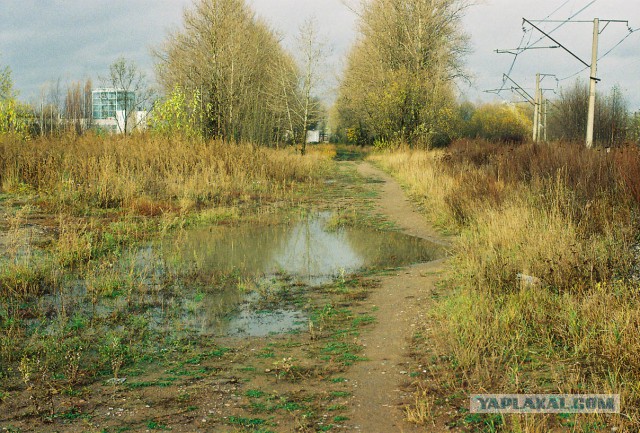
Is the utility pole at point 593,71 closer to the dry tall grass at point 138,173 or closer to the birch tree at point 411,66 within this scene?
the dry tall grass at point 138,173

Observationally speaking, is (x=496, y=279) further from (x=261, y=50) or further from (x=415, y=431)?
(x=261, y=50)

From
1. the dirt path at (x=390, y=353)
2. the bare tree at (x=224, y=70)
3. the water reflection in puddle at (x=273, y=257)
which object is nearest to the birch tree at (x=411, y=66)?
the bare tree at (x=224, y=70)

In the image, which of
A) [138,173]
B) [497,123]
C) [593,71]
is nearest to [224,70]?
[138,173]

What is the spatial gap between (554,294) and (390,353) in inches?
73.4

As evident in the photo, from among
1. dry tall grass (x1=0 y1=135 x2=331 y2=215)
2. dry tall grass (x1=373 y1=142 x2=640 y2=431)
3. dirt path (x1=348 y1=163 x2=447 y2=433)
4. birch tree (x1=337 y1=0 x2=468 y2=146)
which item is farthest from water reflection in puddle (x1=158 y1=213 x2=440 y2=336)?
birch tree (x1=337 y1=0 x2=468 y2=146)

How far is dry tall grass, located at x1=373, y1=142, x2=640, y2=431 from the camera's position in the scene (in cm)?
420

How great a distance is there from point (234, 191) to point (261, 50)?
22126 millimetres

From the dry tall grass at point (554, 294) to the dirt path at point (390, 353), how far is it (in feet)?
1.17

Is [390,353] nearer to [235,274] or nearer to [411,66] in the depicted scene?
[235,274]

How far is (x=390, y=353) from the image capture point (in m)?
5.11

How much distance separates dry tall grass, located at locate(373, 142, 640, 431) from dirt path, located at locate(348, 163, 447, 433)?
36cm

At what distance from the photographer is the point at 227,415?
13.0ft

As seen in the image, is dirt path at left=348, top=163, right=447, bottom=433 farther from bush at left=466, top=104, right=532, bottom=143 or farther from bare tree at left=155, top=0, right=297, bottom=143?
bush at left=466, top=104, right=532, bottom=143

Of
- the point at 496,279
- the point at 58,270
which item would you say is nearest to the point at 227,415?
the point at 496,279
